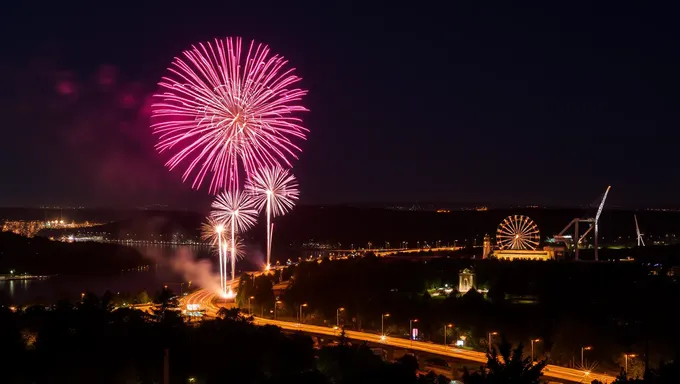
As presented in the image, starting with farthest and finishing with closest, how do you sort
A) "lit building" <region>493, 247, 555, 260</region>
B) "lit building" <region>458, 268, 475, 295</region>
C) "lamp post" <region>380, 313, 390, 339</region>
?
"lit building" <region>493, 247, 555, 260</region>, "lit building" <region>458, 268, 475, 295</region>, "lamp post" <region>380, 313, 390, 339</region>

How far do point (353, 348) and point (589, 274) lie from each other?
1449cm

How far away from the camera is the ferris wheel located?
31.1 m

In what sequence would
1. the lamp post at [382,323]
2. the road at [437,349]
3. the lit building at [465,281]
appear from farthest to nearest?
the lit building at [465,281], the lamp post at [382,323], the road at [437,349]

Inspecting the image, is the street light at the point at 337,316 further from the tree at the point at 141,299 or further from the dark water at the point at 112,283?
the dark water at the point at 112,283

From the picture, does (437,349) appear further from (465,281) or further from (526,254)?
(526,254)

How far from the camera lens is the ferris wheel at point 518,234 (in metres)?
31.1

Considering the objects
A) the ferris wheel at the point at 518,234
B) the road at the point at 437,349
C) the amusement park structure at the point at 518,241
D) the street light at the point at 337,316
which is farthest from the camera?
the ferris wheel at the point at 518,234

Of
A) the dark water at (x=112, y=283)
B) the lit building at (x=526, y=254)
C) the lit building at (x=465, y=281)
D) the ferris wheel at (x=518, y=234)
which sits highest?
the ferris wheel at (x=518, y=234)

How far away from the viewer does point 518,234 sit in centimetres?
3117

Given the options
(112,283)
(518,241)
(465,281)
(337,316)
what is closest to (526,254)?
(518,241)

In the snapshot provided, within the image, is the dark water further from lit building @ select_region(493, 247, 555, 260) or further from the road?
lit building @ select_region(493, 247, 555, 260)

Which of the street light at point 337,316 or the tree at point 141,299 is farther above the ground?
the tree at point 141,299

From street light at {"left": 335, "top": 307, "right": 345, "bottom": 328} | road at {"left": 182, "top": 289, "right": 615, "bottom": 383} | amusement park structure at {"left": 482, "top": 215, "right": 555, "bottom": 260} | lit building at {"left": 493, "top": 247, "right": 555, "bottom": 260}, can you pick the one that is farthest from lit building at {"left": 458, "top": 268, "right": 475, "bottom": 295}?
amusement park structure at {"left": 482, "top": 215, "right": 555, "bottom": 260}

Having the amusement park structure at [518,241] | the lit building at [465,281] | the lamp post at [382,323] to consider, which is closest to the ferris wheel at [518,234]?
the amusement park structure at [518,241]
